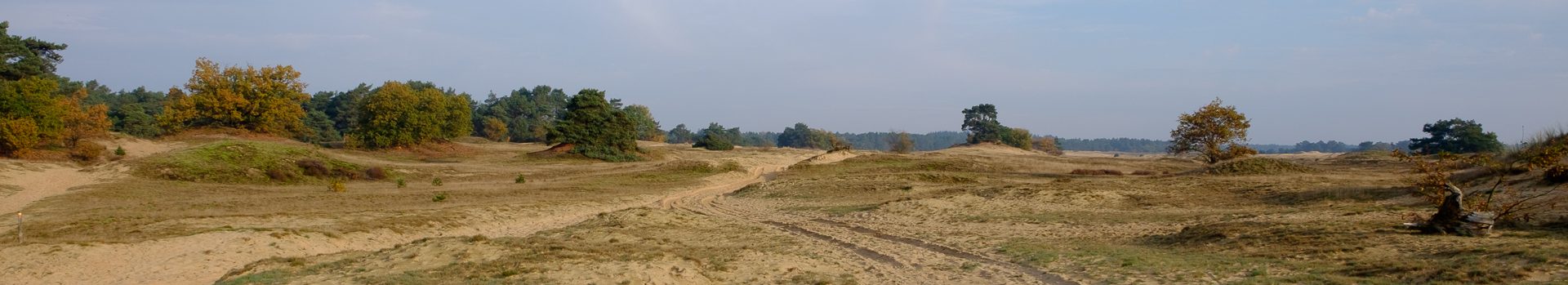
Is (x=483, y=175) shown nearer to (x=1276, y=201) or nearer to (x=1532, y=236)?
(x=1276, y=201)

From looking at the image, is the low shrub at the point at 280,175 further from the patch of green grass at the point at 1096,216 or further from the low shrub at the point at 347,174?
the patch of green grass at the point at 1096,216

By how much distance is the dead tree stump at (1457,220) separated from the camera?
1222 cm

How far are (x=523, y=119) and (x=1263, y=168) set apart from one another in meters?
81.8

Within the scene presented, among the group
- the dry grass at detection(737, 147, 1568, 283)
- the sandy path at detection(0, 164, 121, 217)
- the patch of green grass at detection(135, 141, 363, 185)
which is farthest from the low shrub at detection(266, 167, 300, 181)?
the dry grass at detection(737, 147, 1568, 283)

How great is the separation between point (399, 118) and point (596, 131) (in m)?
11.0

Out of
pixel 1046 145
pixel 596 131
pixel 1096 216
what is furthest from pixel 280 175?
pixel 1046 145

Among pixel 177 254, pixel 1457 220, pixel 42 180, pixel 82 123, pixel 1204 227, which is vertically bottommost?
A: pixel 177 254

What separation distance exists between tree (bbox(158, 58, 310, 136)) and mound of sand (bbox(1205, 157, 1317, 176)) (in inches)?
1868

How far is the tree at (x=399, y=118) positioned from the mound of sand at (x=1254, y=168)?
4130cm

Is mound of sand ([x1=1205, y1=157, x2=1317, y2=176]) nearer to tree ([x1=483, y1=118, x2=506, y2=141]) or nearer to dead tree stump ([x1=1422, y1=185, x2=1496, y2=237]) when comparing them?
dead tree stump ([x1=1422, y1=185, x2=1496, y2=237])

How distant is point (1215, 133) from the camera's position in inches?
1612

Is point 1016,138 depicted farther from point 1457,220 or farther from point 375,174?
point 1457,220

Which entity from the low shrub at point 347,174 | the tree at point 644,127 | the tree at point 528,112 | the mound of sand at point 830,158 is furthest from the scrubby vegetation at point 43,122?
the tree at point 644,127

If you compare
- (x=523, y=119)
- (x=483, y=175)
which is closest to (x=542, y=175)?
(x=483, y=175)
